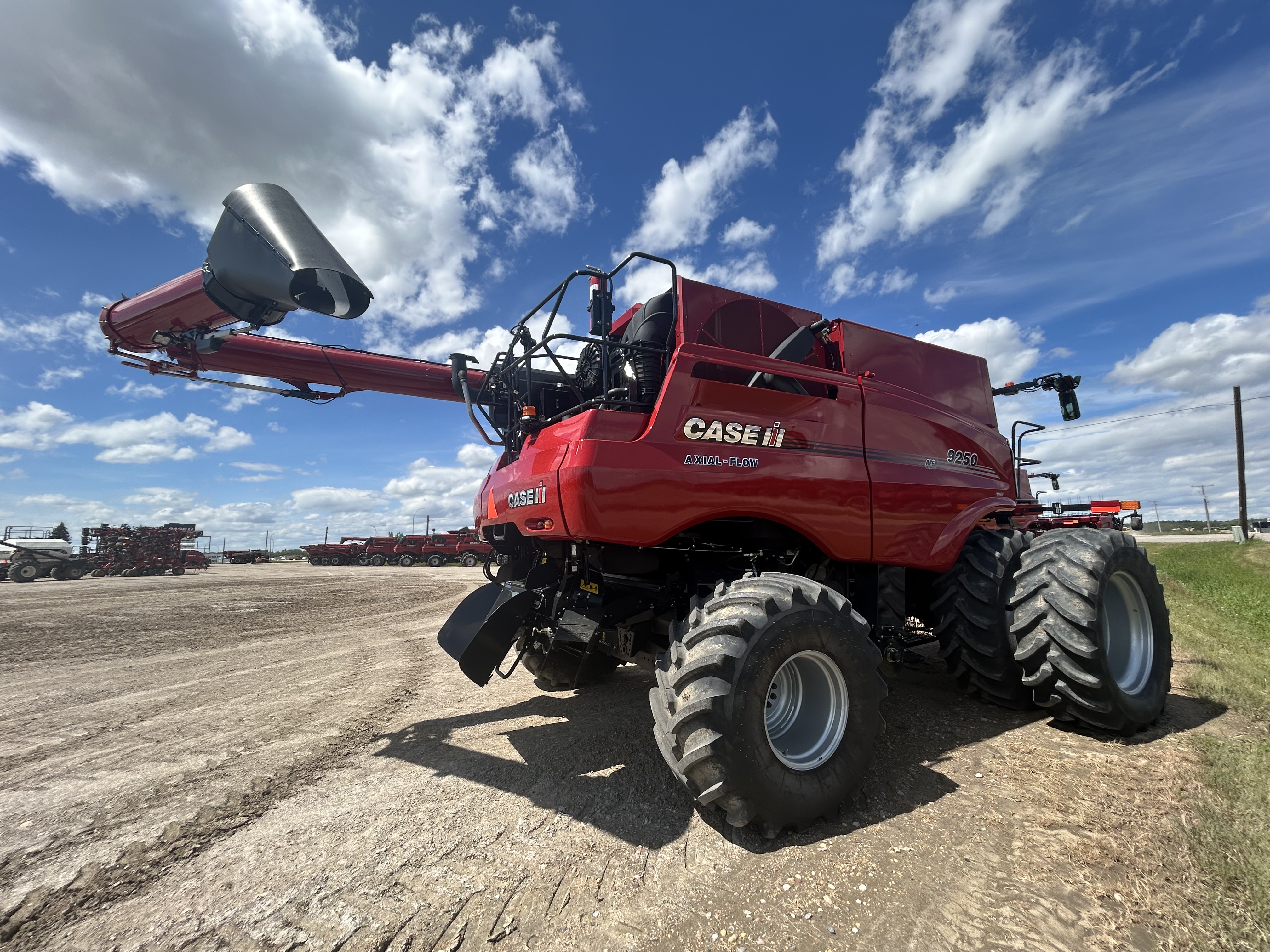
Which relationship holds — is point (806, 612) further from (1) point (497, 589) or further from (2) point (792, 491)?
(1) point (497, 589)

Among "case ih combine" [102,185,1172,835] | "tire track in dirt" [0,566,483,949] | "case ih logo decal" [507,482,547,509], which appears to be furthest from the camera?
Result: "case ih logo decal" [507,482,547,509]

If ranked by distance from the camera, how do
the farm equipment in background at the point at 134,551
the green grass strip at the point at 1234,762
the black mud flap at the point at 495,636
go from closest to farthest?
the green grass strip at the point at 1234,762
the black mud flap at the point at 495,636
the farm equipment in background at the point at 134,551

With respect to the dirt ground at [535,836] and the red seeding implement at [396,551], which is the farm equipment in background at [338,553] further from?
the dirt ground at [535,836]

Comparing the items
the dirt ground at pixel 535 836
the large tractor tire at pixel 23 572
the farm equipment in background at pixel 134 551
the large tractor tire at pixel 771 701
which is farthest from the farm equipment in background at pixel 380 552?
the large tractor tire at pixel 771 701

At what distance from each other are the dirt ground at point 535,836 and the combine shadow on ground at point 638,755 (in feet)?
0.07

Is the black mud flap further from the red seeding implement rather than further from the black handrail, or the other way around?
the red seeding implement

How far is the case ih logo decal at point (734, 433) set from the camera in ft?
11.6

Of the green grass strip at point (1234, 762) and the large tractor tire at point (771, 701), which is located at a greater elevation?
the large tractor tire at point (771, 701)

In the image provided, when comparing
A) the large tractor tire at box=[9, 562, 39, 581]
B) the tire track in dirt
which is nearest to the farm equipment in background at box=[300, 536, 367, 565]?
the large tractor tire at box=[9, 562, 39, 581]

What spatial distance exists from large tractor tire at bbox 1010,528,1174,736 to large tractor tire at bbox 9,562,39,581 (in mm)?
34553

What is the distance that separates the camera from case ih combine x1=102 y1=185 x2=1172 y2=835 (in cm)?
309

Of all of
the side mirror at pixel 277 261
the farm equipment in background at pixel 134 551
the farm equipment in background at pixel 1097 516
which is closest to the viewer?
the side mirror at pixel 277 261

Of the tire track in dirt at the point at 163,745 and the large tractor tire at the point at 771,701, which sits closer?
the tire track in dirt at the point at 163,745

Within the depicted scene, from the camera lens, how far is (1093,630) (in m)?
3.83
